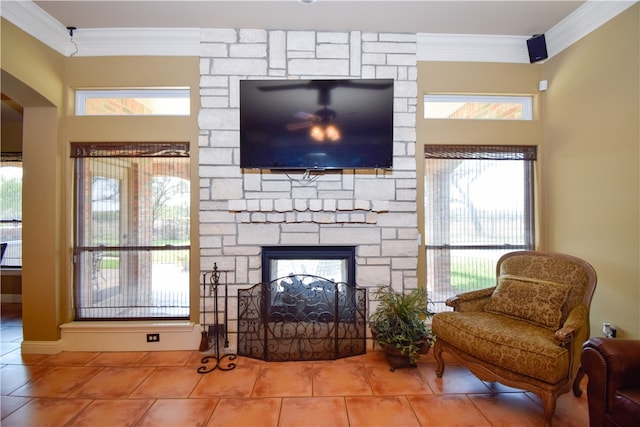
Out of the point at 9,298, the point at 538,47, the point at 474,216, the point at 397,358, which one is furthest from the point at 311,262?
the point at 9,298

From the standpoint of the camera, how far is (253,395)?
217 centimetres

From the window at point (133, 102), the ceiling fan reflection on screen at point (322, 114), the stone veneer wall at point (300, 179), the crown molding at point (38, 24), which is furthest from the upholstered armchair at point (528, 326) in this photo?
the crown molding at point (38, 24)

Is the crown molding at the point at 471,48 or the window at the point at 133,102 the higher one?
the crown molding at the point at 471,48

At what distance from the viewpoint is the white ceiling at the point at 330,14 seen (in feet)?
8.27

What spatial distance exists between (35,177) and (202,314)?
2.00 m

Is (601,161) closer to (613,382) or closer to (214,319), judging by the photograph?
(613,382)

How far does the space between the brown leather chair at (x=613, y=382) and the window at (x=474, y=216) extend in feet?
4.81

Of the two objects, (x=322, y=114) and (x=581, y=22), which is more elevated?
(x=581, y=22)

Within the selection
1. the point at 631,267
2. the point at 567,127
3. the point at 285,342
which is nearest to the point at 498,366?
the point at 631,267

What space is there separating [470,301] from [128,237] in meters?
3.16

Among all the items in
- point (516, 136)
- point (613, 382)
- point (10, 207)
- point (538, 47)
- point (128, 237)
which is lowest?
point (613, 382)

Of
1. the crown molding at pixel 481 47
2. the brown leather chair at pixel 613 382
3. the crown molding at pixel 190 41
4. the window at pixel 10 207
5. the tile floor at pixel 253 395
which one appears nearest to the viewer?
the brown leather chair at pixel 613 382

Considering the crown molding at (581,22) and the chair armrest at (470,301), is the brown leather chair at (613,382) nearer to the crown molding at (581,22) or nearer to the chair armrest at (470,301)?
the chair armrest at (470,301)

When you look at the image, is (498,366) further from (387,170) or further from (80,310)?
(80,310)
